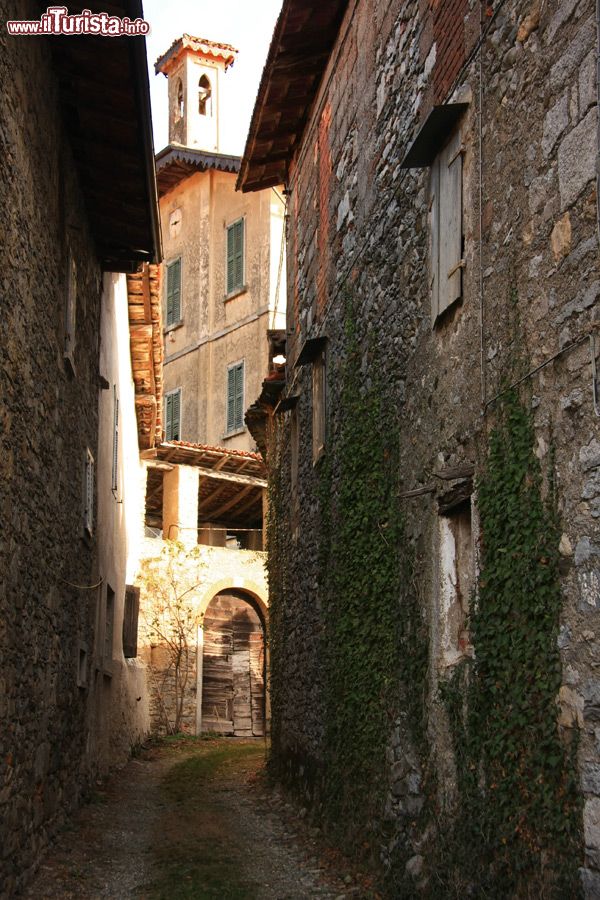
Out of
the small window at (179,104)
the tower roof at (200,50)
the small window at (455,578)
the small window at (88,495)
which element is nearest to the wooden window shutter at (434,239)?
the small window at (455,578)

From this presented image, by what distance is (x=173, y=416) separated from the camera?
26719 millimetres

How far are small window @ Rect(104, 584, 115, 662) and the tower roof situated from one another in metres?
18.3

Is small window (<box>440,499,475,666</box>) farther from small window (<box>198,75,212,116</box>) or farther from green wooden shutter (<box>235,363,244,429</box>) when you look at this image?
small window (<box>198,75,212,116</box>)

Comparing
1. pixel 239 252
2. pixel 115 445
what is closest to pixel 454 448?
pixel 115 445

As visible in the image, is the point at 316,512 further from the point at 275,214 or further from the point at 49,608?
the point at 275,214

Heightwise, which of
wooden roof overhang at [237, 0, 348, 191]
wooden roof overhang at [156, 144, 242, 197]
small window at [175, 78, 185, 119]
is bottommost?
wooden roof overhang at [237, 0, 348, 191]

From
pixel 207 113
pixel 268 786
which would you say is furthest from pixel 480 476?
pixel 207 113

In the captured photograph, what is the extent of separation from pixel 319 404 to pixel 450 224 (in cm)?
454

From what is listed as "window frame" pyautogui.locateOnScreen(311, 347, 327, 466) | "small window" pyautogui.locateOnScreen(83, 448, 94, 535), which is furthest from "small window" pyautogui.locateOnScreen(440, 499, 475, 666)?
"small window" pyautogui.locateOnScreen(83, 448, 94, 535)

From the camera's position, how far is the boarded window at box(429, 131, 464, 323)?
21.7ft

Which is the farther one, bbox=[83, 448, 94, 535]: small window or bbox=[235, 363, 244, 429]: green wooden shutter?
bbox=[235, 363, 244, 429]: green wooden shutter

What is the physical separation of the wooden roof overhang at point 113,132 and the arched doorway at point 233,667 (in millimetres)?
11583

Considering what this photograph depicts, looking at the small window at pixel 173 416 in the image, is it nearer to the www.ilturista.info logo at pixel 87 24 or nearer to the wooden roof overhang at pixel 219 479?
the wooden roof overhang at pixel 219 479

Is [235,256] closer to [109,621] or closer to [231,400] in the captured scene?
[231,400]
